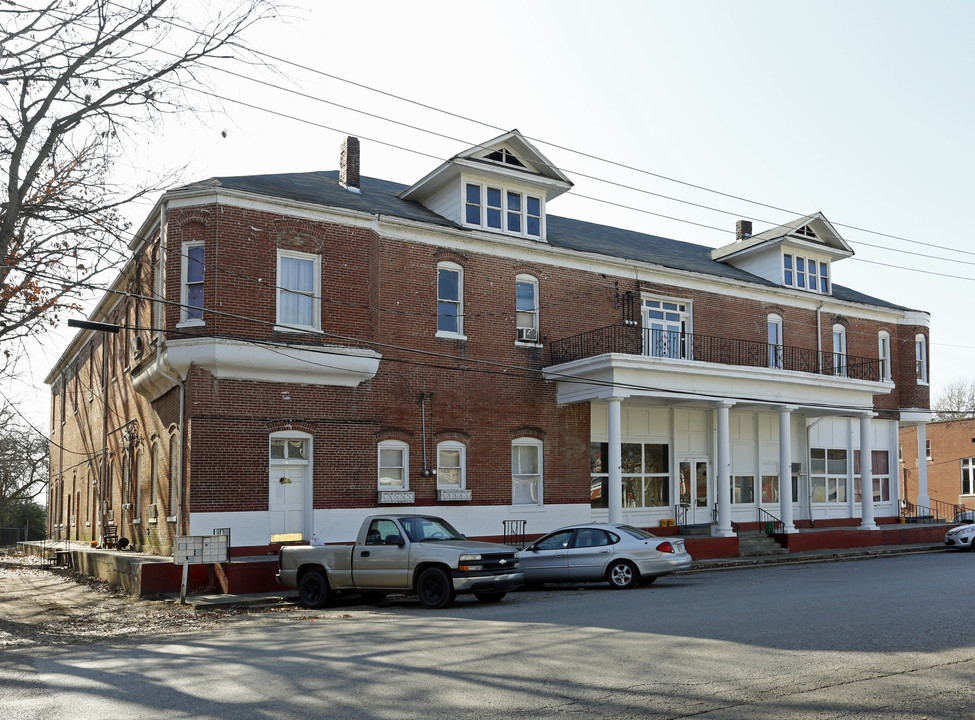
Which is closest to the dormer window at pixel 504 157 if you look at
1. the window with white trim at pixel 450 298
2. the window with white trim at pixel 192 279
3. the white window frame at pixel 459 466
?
the window with white trim at pixel 450 298

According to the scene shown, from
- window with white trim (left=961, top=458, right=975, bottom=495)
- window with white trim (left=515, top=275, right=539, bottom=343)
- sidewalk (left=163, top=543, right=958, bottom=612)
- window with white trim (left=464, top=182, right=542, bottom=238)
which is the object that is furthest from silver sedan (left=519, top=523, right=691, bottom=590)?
window with white trim (left=961, top=458, right=975, bottom=495)

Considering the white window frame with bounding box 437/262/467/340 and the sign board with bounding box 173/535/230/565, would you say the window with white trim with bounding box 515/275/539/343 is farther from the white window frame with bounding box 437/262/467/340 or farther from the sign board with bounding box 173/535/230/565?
the sign board with bounding box 173/535/230/565

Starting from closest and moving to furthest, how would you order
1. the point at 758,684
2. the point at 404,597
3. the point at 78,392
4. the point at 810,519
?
the point at 758,684
the point at 404,597
the point at 810,519
the point at 78,392

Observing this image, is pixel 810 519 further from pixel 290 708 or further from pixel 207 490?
pixel 290 708

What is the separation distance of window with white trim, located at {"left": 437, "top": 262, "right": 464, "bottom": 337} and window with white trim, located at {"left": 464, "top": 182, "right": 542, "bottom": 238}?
1539 mm

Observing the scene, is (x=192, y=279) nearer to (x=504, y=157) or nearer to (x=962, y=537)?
(x=504, y=157)

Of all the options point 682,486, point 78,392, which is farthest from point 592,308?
point 78,392

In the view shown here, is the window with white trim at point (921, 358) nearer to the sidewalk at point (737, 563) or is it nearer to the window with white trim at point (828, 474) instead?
the window with white trim at point (828, 474)

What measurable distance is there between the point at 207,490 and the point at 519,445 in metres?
9.13

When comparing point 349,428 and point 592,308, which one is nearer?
point 349,428

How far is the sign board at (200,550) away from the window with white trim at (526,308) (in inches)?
445

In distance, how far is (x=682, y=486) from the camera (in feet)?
99.2

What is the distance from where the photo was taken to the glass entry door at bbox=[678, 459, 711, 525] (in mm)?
30245

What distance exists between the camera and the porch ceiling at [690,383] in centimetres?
2556
